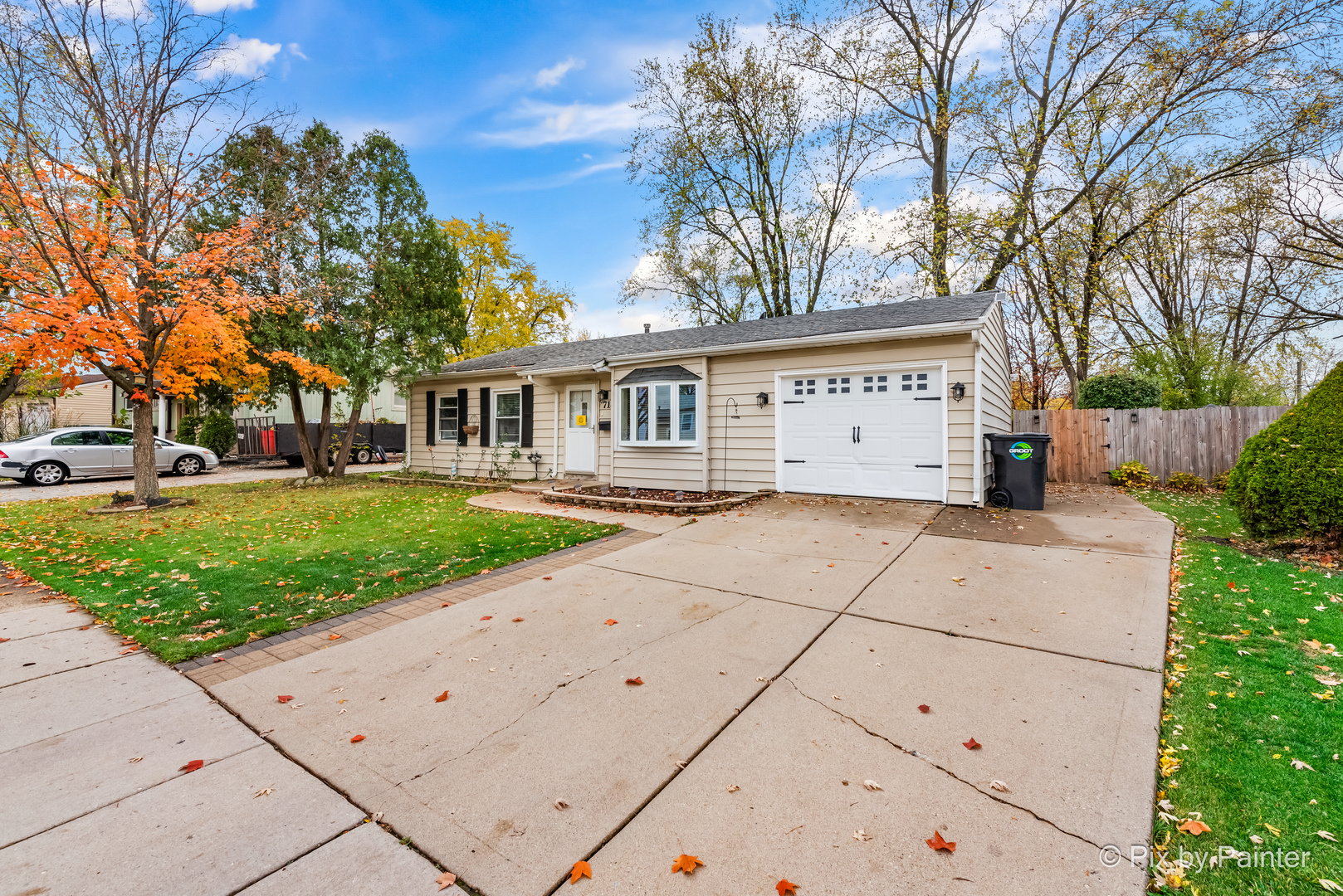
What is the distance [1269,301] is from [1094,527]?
15.7m

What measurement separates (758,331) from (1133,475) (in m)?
8.17

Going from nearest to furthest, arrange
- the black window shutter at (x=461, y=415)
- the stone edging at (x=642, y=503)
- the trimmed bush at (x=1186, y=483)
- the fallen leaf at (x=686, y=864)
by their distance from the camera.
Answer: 1. the fallen leaf at (x=686, y=864)
2. the stone edging at (x=642, y=503)
3. the trimmed bush at (x=1186, y=483)
4. the black window shutter at (x=461, y=415)

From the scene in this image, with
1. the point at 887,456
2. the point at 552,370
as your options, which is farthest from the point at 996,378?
the point at 552,370

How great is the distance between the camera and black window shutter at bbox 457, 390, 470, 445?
13.6 meters

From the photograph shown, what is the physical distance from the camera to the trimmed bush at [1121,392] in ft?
41.0

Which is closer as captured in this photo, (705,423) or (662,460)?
(705,423)

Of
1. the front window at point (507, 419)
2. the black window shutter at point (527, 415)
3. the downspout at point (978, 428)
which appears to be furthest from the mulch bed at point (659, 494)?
the downspout at point (978, 428)

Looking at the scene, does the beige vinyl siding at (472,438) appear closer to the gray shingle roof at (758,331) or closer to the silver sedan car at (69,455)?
the gray shingle roof at (758,331)

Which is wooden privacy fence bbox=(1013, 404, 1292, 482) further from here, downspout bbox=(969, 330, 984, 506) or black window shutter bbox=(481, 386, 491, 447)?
black window shutter bbox=(481, 386, 491, 447)

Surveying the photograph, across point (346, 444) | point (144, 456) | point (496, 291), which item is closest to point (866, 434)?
point (346, 444)

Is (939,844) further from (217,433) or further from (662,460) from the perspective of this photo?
(217,433)

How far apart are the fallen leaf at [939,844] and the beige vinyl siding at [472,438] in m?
11.1

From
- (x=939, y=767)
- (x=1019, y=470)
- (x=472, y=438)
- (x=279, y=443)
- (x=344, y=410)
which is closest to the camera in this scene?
(x=939, y=767)

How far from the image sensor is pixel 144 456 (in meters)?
9.81
